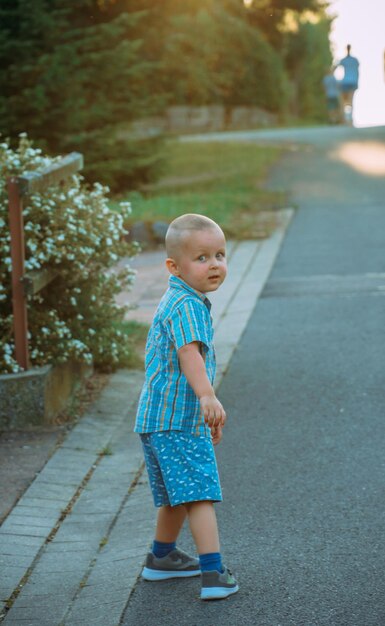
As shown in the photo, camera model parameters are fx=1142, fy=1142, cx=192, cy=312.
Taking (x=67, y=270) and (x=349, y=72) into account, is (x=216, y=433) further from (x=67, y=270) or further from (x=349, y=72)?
(x=349, y=72)

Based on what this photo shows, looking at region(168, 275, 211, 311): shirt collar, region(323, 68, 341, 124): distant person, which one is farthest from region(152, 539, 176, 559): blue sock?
region(323, 68, 341, 124): distant person

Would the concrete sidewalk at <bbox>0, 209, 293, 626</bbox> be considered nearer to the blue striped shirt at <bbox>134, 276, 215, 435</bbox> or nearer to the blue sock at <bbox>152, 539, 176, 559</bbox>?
the blue sock at <bbox>152, 539, 176, 559</bbox>

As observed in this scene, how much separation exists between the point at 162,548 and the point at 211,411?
677 mm

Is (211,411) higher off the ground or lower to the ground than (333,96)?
higher

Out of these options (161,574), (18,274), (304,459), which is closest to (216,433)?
(161,574)

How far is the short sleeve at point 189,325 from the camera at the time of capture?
3.76 metres

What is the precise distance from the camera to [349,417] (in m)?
5.91

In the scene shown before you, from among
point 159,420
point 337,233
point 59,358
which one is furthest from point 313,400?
point 337,233

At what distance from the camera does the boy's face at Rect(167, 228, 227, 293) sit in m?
3.79

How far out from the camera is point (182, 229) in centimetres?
381

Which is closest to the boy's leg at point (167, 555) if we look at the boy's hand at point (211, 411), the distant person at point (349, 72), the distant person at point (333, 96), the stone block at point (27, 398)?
the boy's hand at point (211, 411)

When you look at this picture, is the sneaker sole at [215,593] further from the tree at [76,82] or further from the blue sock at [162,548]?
the tree at [76,82]

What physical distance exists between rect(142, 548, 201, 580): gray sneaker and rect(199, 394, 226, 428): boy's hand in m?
0.64

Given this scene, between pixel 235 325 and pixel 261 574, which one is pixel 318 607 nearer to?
pixel 261 574
